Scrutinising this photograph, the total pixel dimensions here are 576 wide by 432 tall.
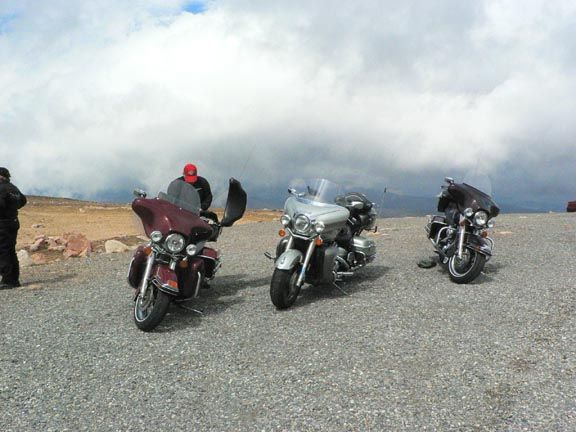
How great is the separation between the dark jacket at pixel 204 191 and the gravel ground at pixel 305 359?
1534mm

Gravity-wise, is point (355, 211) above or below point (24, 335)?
above

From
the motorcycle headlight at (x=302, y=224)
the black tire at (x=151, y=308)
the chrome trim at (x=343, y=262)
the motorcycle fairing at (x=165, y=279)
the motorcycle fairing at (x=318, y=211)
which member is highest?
the motorcycle fairing at (x=318, y=211)

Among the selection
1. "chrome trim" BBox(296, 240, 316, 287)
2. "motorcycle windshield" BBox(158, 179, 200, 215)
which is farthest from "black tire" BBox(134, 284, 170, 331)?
"chrome trim" BBox(296, 240, 316, 287)

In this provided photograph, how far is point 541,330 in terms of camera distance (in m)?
6.26

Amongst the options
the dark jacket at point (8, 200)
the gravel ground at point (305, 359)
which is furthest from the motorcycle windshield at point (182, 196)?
the dark jacket at point (8, 200)

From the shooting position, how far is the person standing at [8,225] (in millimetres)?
8914

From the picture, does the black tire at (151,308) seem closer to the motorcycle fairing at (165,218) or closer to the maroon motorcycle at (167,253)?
the maroon motorcycle at (167,253)

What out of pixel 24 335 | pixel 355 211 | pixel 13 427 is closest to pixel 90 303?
pixel 24 335

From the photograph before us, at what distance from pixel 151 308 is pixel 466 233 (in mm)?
5461

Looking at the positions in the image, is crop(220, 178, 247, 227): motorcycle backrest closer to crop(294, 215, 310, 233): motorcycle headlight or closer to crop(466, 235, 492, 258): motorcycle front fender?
crop(294, 215, 310, 233): motorcycle headlight

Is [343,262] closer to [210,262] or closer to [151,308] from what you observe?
[210,262]

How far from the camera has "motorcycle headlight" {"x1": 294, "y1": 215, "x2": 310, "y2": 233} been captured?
7.27m

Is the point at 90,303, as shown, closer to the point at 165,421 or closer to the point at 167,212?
the point at 167,212

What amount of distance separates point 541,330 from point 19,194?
8667 mm
